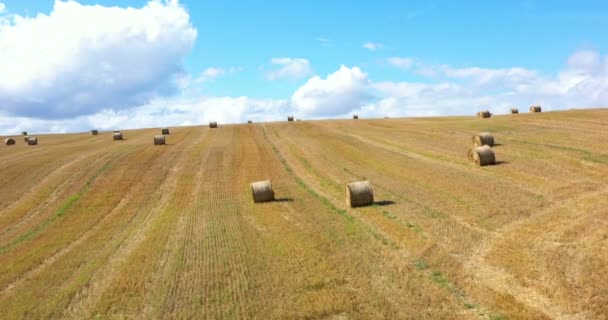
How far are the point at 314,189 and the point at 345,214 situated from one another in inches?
243

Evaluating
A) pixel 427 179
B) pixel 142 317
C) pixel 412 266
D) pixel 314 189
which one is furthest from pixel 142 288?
pixel 427 179

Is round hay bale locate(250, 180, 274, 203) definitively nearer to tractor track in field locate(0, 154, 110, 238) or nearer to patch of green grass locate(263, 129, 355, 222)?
patch of green grass locate(263, 129, 355, 222)

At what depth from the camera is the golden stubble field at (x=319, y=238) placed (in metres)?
11.7

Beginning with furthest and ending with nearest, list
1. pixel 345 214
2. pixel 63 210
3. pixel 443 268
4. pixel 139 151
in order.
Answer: pixel 139 151
pixel 63 210
pixel 345 214
pixel 443 268

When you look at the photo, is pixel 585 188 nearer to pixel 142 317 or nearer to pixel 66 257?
pixel 142 317

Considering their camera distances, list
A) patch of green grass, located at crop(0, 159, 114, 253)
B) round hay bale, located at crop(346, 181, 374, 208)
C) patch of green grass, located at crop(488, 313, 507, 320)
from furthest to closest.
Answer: round hay bale, located at crop(346, 181, 374, 208), patch of green grass, located at crop(0, 159, 114, 253), patch of green grass, located at crop(488, 313, 507, 320)

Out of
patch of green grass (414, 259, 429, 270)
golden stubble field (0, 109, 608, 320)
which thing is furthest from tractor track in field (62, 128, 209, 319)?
patch of green grass (414, 259, 429, 270)

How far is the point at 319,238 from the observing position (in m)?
16.9

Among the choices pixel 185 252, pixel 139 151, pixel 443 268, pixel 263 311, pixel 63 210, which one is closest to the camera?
pixel 263 311

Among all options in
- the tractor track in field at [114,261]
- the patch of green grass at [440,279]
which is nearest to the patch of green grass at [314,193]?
the patch of green grass at [440,279]

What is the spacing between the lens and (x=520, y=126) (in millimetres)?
45312

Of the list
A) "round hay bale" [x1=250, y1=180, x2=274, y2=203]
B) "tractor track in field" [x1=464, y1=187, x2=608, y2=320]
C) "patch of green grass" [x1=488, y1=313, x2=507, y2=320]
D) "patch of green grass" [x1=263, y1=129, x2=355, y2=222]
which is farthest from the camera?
"round hay bale" [x1=250, y1=180, x2=274, y2=203]

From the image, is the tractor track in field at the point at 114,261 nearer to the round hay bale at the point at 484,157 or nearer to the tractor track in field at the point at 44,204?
the tractor track in field at the point at 44,204

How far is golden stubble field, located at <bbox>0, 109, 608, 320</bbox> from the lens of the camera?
11.7 meters
